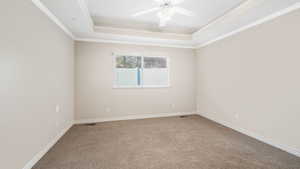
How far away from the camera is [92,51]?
12.4 ft

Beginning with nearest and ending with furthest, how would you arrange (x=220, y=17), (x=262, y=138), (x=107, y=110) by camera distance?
(x=262, y=138)
(x=220, y=17)
(x=107, y=110)

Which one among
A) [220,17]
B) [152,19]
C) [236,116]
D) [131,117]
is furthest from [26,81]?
[236,116]

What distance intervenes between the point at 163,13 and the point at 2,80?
7.93 feet

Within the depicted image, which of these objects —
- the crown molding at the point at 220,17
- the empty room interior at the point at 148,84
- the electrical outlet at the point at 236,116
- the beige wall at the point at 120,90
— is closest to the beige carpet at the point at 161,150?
the empty room interior at the point at 148,84

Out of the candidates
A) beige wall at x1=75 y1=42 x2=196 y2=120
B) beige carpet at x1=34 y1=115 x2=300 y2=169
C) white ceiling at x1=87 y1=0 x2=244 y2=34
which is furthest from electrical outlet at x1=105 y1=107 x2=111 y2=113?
white ceiling at x1=87 y1=0 x2=244 y2=34

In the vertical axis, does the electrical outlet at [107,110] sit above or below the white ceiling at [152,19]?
below

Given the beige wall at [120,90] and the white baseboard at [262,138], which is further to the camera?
the beige wall at [120,90]

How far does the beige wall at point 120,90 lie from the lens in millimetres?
3736

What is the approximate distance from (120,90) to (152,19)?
2173 millimetres

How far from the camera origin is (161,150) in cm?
230

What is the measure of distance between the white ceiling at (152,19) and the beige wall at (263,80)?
0.31 metres

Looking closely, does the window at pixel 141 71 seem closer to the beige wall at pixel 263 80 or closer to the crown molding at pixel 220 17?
the crown molding at pixel 220 17

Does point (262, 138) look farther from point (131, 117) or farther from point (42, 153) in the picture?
point (42, 153)

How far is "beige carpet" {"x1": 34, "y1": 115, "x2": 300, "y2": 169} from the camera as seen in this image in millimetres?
1920
